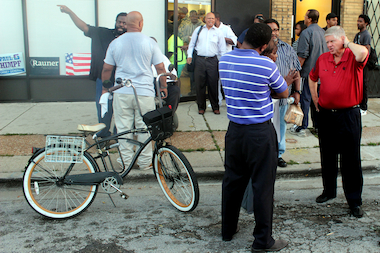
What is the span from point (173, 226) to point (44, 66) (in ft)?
21.1

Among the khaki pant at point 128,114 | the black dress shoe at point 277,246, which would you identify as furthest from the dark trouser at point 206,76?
the black dress shoe at point 277,246

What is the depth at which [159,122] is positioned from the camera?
13.4 ft

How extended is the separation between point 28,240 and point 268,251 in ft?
7.26

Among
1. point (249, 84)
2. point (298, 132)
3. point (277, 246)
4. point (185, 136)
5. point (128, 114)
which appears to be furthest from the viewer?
point (298, 132)

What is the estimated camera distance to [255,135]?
3227mm

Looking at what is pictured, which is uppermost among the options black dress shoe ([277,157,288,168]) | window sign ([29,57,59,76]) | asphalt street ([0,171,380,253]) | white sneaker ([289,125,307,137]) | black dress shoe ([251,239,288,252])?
window sign ([29,57,59,76])

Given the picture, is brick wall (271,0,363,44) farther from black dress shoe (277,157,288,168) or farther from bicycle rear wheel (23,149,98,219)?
bicycle rear wheel (23,149,98,219)

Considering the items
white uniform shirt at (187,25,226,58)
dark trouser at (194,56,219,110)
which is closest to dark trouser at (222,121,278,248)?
dark trouser at (194,56,219,110)

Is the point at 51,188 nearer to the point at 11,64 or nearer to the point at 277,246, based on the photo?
the point at 277,246

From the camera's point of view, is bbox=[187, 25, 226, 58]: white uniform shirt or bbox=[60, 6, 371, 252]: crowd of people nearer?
bbox=[60, 6, 371, 252]: crowd of people

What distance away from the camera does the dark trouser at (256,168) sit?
3242mm

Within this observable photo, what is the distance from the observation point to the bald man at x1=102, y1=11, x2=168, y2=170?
4852 millimetres

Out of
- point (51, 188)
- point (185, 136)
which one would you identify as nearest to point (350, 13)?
point (185, 136)

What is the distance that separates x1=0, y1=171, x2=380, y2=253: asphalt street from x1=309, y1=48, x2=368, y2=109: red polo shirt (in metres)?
1.20
